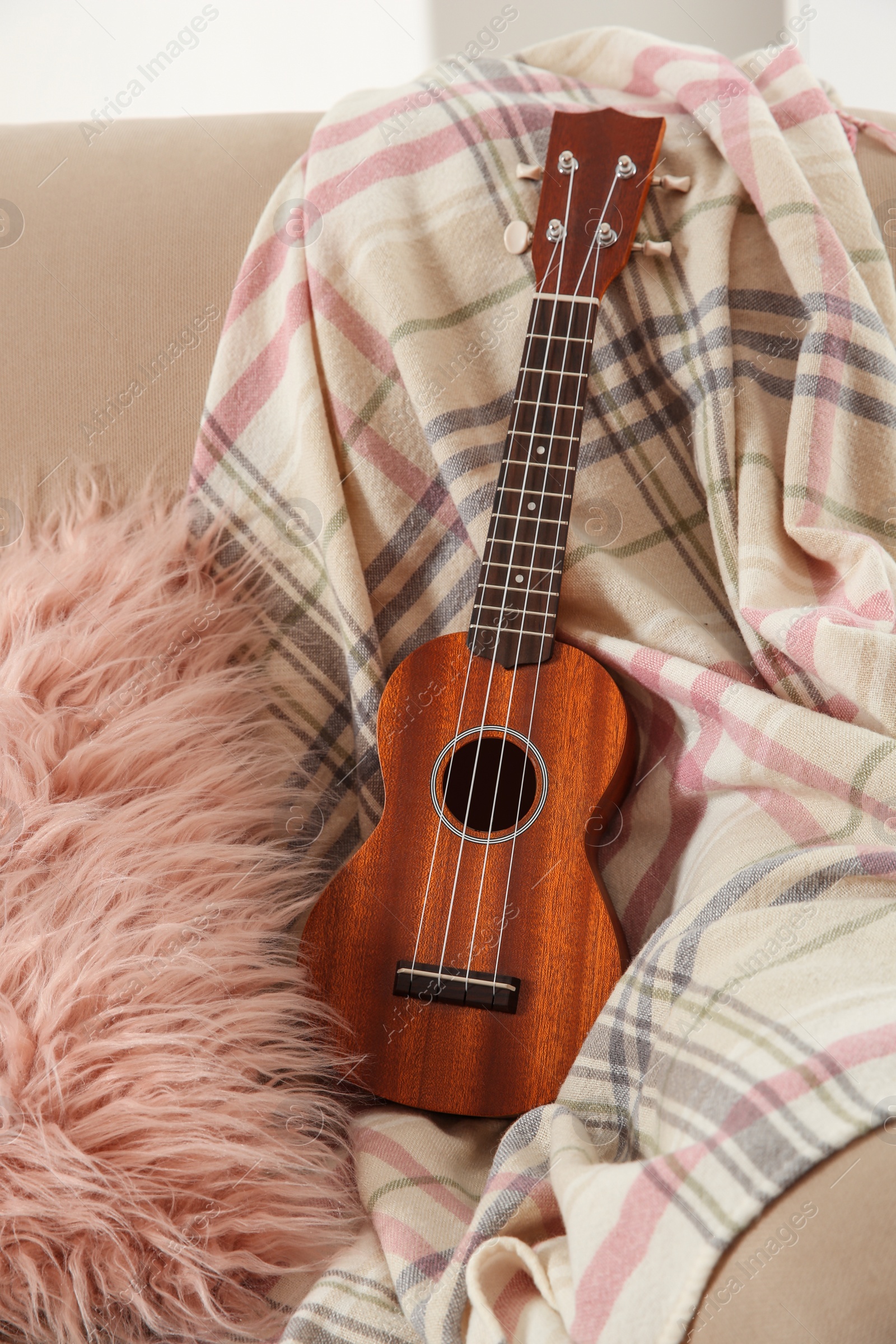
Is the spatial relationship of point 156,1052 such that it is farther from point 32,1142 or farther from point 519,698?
point 519,698

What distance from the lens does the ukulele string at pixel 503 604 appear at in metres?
0.75

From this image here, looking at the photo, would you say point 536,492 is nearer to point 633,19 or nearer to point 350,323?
point 350,323

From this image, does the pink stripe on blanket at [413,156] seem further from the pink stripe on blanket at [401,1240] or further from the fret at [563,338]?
the pink stripe on blanket at [401,1240]

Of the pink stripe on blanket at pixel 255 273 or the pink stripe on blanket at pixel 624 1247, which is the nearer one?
the pink stripe on blanket at pixel 624 1247

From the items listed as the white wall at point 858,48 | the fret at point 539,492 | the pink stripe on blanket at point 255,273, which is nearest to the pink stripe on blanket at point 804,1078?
the fret at point 539,492

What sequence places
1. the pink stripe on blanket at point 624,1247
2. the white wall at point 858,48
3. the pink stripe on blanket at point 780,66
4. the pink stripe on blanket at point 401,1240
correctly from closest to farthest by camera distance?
1. the pink stripe on blanket at point 624,1247
2. the pink stripe on blanket at point 401,1240
3. the pink stripe on blanket at point 780,66
4. the white wall at point 858,48

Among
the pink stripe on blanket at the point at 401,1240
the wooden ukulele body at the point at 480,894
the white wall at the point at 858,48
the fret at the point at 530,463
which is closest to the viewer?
the pink stripe on blanket at the point at 401,1240

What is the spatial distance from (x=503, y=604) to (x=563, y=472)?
133mm

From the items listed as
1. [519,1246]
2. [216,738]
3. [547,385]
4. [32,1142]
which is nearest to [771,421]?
[547,385]

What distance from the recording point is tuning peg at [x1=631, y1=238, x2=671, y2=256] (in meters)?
0.85

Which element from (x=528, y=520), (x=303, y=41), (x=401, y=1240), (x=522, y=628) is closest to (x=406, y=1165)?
(x=401, y=1240)

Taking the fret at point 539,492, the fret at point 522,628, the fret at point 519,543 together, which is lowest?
the fret at point 522,628

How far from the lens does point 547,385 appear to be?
32.7 inches

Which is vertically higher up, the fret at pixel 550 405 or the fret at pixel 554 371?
the fret at pixel 554 371
